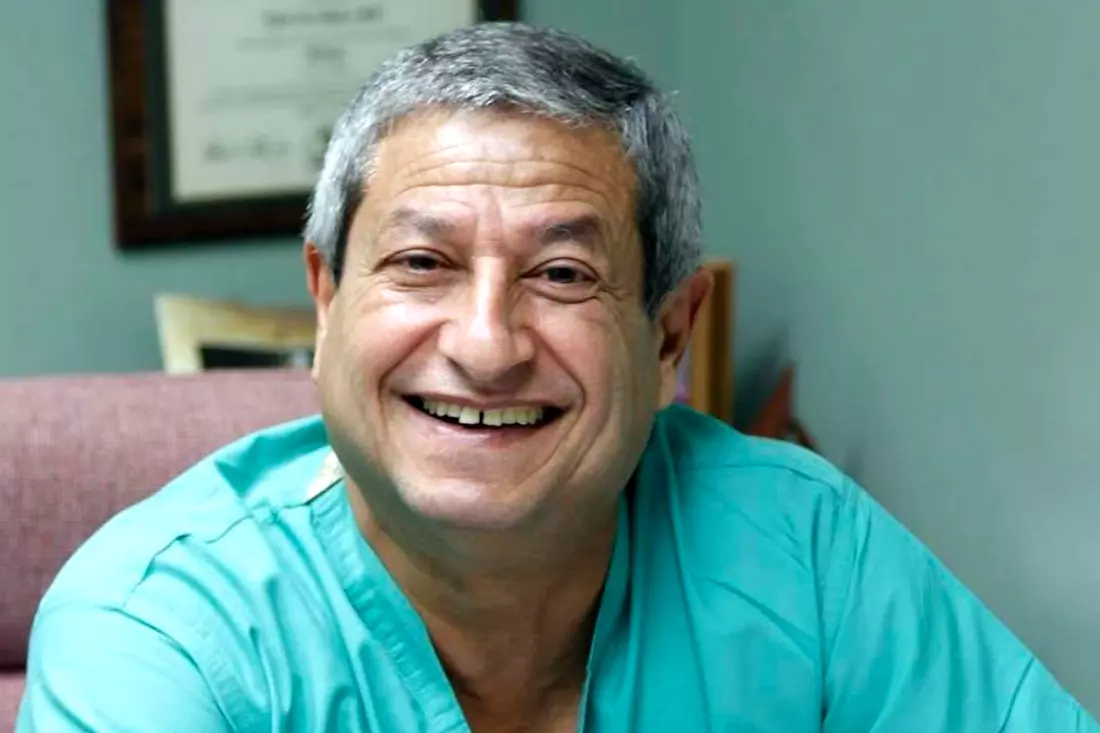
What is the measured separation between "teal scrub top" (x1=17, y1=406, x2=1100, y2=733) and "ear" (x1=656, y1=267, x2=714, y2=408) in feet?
0.41

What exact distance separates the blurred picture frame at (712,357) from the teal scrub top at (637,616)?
62 centimetres

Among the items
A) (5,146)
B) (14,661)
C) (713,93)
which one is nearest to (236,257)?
(5,146)

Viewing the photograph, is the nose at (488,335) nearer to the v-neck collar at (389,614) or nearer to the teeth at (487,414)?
the teeth at (487,414)

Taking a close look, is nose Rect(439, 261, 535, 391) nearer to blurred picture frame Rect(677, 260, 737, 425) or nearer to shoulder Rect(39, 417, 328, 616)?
shoulder Rect(39, 417, 328, 616)

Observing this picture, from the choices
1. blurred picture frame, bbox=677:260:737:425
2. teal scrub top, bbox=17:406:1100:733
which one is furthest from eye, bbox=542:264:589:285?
blurred picture frame, bbox=677:260:737:425

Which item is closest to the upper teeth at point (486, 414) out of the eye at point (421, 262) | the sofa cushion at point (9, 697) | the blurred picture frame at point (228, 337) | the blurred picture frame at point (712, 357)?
the eye at point (421, 262)

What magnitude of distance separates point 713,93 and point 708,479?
Result: 114 cm

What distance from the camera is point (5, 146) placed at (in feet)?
6.61

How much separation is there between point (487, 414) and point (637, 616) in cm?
27

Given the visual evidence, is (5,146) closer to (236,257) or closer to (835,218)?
(236,257)

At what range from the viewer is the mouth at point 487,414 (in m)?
0.99

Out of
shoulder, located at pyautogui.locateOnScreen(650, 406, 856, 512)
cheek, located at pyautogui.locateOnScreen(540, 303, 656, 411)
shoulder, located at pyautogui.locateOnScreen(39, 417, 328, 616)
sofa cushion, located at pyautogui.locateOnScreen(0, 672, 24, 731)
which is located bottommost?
sofa cushion, located at pyautogui.locateOnScreen(0, 672, 24, 731)

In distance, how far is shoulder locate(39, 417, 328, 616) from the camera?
3.39 ft

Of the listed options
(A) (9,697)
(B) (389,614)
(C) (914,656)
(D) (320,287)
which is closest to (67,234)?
(A) (9,697)
